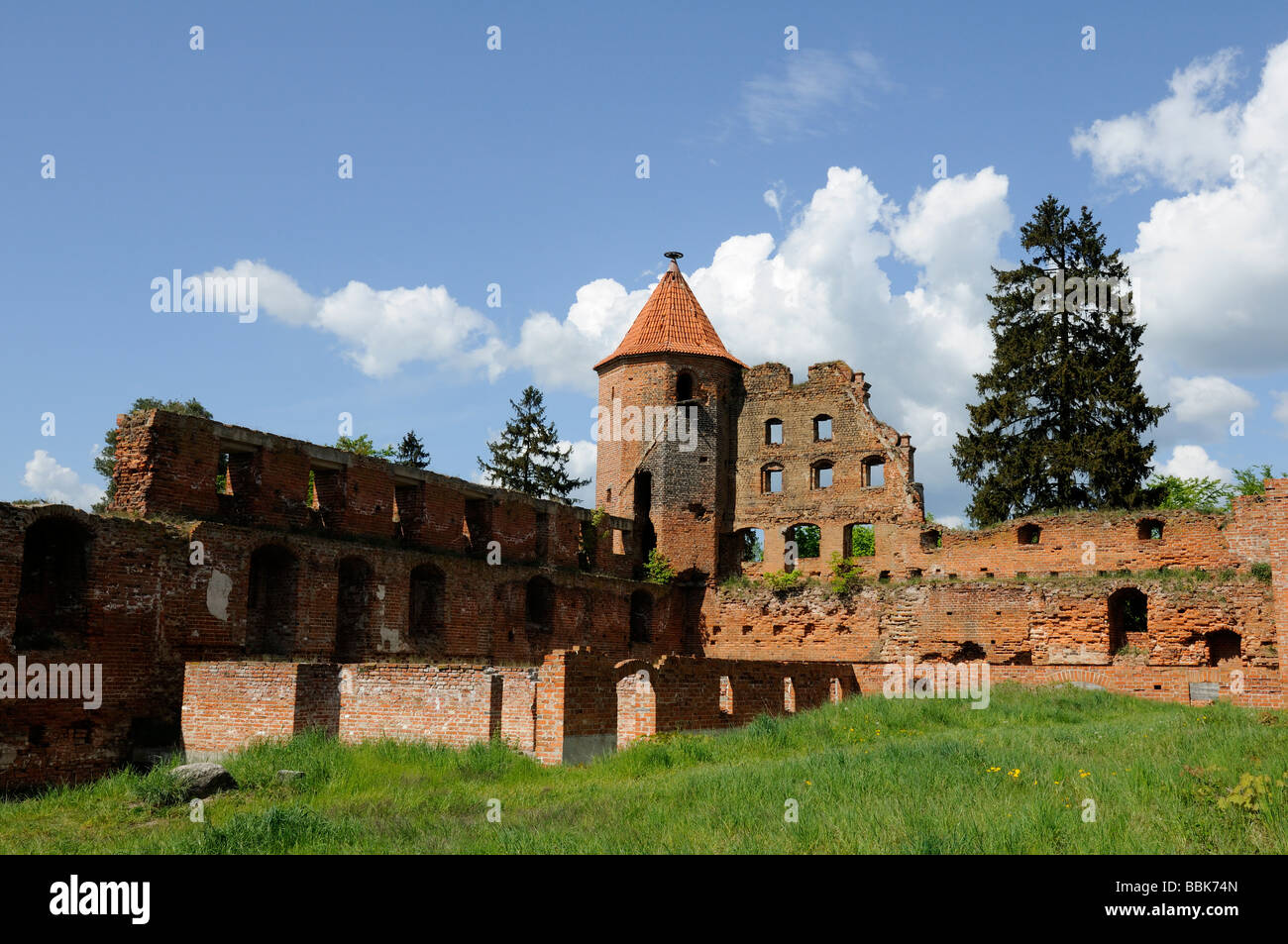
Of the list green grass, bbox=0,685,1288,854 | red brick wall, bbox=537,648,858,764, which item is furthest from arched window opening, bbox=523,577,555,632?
green grass, bbox=0,685,1288,854

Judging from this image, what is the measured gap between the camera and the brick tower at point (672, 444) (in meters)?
30.5

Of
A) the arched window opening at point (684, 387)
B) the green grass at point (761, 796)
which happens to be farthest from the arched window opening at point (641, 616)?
the green grass at point (761, 796)

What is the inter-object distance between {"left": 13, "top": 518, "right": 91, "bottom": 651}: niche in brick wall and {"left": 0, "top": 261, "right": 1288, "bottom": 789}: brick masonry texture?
51 millimetres

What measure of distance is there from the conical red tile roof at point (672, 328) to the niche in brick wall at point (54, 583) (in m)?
17.1

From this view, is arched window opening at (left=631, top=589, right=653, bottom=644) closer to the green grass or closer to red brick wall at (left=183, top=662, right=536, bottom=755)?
the green grass

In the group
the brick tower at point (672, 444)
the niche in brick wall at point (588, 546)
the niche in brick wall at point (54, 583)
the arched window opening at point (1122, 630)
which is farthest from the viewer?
the brick tower at point (672, 444)

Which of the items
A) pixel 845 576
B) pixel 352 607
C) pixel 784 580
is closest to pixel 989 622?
pixel 845 576

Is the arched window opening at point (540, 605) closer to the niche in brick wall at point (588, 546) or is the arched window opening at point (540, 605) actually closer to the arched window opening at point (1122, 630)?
the niche in brick wall at point (588, 546)

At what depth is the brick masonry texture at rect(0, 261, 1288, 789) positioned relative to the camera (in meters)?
16.3

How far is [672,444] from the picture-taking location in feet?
101

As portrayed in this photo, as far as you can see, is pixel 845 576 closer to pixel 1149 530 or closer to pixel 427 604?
pixel 1149 530
